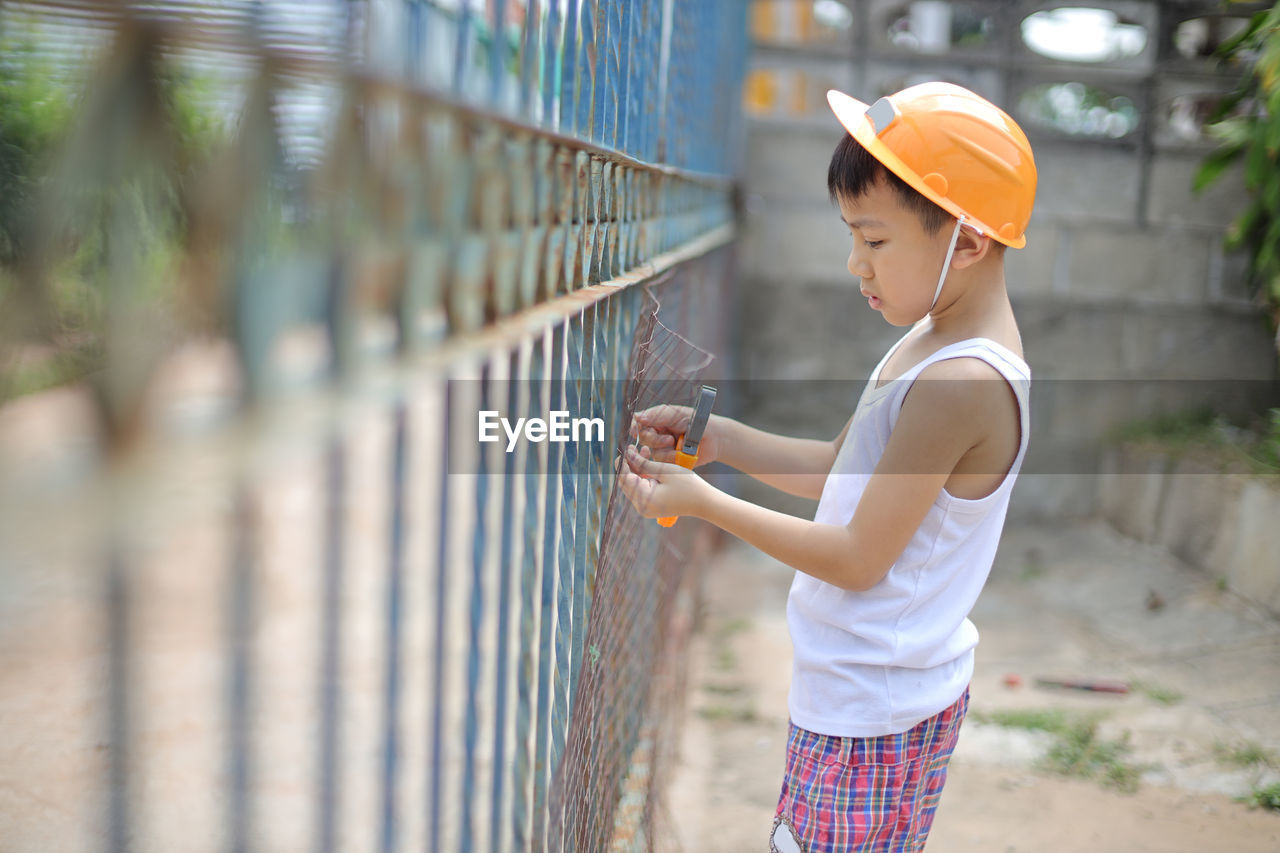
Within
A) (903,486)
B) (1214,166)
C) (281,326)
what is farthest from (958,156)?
(1214,166)

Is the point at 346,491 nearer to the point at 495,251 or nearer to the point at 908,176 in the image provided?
the point at 495,251

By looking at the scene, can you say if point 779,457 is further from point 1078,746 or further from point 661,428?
point 1078,746

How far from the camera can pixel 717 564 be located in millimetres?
4812

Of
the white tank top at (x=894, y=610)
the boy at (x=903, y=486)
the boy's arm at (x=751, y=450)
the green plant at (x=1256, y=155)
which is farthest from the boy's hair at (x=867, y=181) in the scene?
the green plant at (x=1256, y=155)

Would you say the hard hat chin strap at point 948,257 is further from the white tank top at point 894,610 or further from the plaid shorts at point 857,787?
the plaid shorts at point 857,787

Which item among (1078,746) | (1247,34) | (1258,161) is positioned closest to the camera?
(1078,746)

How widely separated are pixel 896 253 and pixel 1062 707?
2.46 m

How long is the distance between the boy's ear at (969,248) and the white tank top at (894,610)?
11 centimetres

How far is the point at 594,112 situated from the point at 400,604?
78 cm

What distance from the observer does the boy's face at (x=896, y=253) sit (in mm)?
1520

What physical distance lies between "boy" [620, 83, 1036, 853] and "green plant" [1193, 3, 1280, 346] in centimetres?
300

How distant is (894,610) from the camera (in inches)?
61.7

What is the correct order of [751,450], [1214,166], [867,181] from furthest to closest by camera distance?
1. [1214,166]
2. [751,450]
3. [867,181]

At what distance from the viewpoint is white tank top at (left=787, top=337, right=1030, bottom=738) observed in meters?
1.54
